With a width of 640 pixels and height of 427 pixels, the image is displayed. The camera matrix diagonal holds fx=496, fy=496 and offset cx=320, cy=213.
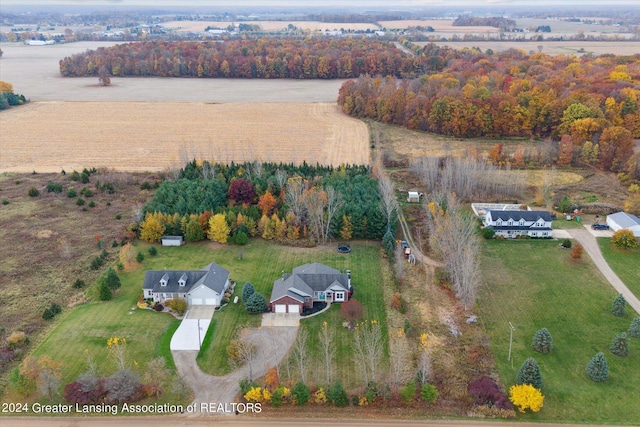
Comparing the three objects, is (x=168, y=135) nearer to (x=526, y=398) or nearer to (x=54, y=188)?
(x=54, y=188)

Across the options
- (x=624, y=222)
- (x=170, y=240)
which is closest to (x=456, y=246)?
(x=624, y=222)

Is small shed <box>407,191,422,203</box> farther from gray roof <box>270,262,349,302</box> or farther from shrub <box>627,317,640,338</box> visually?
shrub <box>627,317,640,338</box>

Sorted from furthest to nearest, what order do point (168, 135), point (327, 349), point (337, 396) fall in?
point (168, 135) < point (327, 349) < point (337, 396)

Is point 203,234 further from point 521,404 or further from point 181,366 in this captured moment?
point 521,404

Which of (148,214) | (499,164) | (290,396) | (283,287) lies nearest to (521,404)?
(290,396)

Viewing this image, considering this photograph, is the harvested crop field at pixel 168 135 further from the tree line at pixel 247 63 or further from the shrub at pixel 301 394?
the shrub at pixel 301 394
